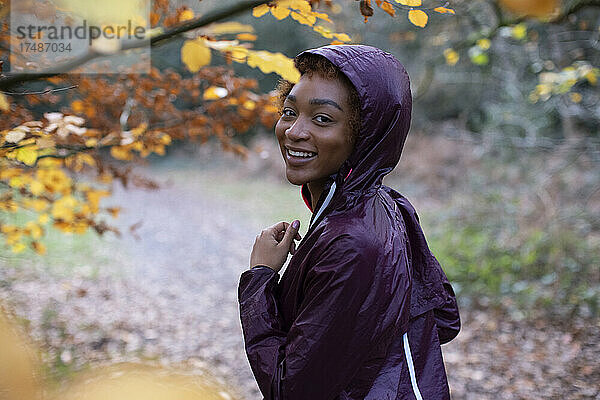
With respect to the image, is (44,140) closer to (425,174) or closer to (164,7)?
(164,7)

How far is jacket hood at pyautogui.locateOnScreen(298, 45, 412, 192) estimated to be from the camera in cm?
133

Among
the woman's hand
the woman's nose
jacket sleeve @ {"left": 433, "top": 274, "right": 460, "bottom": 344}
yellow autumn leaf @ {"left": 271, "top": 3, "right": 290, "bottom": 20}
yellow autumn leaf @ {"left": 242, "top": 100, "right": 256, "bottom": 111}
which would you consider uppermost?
yellow autumn leaf @ {"left": 271, "top": 3, "right": 290, "bottom": 20}

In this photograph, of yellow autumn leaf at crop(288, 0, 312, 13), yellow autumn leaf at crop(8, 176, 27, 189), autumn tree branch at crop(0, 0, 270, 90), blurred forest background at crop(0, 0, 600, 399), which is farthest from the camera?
blurred forest background at crop(0, 0, 600, 399)

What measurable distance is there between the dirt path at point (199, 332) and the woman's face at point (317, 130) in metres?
2.97

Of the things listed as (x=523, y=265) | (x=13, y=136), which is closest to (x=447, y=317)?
(x=13, y=136)

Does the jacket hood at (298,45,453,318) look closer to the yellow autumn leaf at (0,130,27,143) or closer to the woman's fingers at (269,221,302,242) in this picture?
the woman's fingers at (269,221,302,242)

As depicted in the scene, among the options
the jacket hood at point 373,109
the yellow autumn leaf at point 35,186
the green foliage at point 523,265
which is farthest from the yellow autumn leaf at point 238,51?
the green foliage at point 523,265

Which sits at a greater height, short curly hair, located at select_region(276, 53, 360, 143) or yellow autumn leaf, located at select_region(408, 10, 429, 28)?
yellow autumn leaf, located at select_region(408, 10, 429, 28)

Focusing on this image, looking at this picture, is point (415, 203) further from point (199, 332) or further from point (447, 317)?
point (447, 317)

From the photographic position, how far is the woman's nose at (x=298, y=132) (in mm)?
1365

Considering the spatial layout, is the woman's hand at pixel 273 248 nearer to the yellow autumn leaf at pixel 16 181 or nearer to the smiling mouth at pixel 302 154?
the smiling mouth at pixel 302 154

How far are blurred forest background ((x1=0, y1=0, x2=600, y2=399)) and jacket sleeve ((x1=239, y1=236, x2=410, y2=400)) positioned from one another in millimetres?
974

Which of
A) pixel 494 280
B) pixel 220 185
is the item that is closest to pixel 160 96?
pixel 494 280

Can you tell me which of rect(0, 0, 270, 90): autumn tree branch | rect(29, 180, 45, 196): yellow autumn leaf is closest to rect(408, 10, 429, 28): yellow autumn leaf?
rect(0, 0, 270, 90): autumn tree branch
